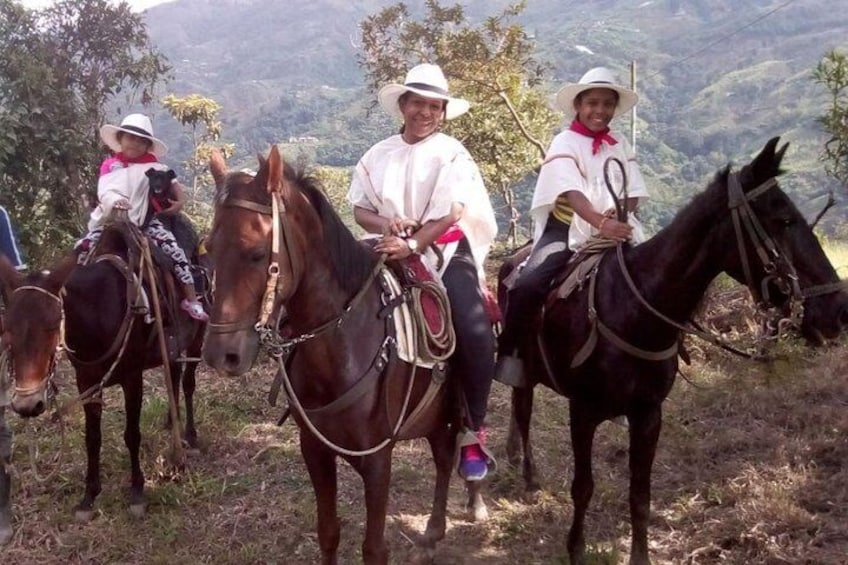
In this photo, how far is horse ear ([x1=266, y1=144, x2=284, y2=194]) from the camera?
2396 millimetres

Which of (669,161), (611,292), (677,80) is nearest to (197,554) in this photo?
(611,292)

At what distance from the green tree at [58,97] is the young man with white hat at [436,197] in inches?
288

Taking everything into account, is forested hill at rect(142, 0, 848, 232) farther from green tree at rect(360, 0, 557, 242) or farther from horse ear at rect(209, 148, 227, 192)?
horse ear at rect(209, 148, 227, 192)

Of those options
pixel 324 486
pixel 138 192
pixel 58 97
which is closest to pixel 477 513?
pixel 324 486

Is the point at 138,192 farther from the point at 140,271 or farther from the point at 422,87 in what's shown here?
the point at 422,87

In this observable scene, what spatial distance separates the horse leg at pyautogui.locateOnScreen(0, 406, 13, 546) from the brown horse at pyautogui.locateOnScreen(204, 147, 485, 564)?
2330 millimetres

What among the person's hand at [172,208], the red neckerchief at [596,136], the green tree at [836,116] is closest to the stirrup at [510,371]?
the red neckerchief at [596,136]

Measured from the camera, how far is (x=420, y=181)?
3561 millimetres

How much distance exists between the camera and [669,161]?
67.3 m

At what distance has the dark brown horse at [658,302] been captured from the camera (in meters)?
2.98

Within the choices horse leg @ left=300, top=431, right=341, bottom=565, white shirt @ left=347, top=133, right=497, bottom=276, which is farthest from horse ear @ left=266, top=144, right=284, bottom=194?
horse leg @ left=300, top=431, right=341, bottom=565

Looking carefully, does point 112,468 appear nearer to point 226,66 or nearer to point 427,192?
point 427,192

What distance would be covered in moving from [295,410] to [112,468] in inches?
118

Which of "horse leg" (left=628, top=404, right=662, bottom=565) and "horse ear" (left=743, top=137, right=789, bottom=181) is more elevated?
"horse ear" (left=743, top=137, right=789, bottom=181)
